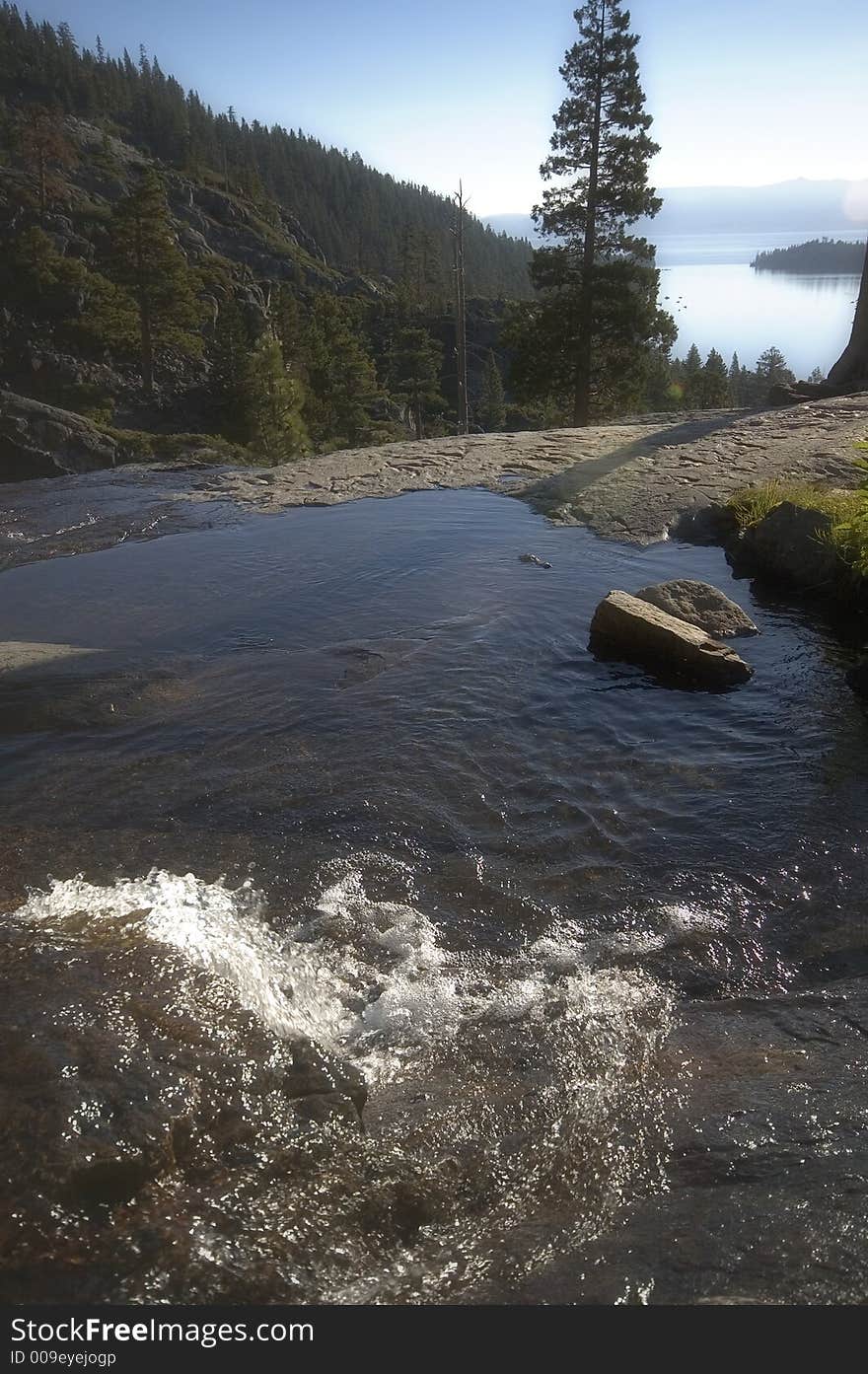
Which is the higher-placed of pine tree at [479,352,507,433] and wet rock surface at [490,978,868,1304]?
pine tree at [479,352,507,433]

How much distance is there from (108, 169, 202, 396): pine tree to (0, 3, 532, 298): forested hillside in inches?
3090

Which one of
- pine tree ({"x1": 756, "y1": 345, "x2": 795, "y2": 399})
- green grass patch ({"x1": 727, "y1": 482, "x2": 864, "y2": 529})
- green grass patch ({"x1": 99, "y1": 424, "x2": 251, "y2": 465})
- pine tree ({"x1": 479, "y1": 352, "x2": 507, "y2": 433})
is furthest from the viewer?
pine tree ({"x1": 756, "y1": 345, "x2": 795, "y2": 399})

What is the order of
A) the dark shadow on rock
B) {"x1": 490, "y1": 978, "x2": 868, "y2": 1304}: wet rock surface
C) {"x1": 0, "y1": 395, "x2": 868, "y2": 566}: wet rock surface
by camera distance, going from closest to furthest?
1. {"x1": 490, "y1": 978, "x2": 868, "y2": 1304}: wet rock surface
2. {"x1": 0, "y1": 395, "x2": 868, "y2": 566}: wet rock surface
3. the dark shadow on rock

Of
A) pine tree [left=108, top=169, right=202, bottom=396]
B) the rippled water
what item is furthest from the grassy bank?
pine tree [left=108, top=169, right=202, bottom=396]

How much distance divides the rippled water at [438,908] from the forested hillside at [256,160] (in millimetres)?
125411

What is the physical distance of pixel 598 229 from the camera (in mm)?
27984

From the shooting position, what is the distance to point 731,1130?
135 inches

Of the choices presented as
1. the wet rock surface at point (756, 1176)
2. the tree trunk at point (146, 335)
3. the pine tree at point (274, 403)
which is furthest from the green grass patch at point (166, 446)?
the wet rock surface at point (756, 1176)

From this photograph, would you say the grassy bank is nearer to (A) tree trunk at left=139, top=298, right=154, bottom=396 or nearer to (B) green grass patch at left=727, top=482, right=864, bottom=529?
(B) green grass patch at left=727, top=482, right=864, bottom=529

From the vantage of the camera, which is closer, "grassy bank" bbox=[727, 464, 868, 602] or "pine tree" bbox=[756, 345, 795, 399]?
"grassy bank" bbox=[727, 464, 868, 602]

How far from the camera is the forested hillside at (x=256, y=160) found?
130625 mm

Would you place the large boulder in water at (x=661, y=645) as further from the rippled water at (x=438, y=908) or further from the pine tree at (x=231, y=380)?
the pine tree at (x=231, y=380)

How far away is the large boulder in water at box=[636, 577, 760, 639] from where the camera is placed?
897cm

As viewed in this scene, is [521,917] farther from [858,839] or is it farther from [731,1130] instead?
[858,839]
